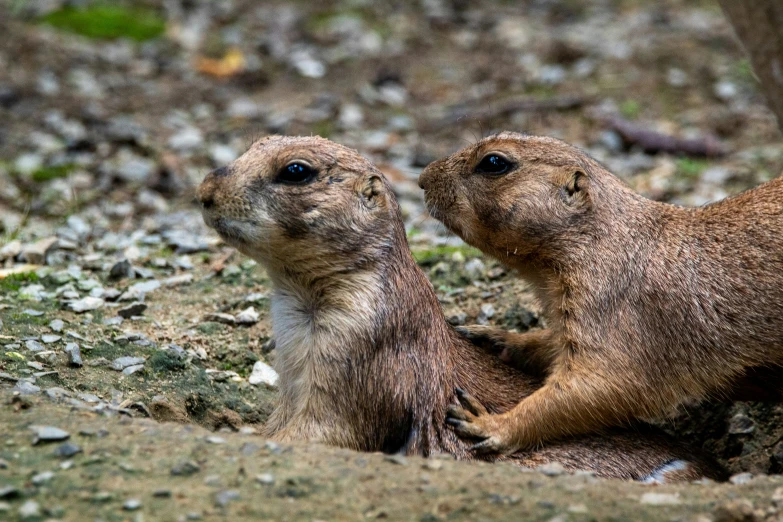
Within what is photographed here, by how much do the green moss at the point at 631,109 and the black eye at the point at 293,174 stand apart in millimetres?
7350

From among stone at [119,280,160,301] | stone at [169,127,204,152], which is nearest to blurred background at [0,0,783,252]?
stone at [169,127,204,152]

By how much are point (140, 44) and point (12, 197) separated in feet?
15.1

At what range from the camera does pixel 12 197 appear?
9.57 meters

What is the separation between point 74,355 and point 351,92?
7405 mm

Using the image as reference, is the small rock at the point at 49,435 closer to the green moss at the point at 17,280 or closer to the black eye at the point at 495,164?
the green moss at the point at 17,280

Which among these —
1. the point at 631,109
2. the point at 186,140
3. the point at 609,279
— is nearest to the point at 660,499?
the point at 609,279

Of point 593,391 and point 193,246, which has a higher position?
point 193,246

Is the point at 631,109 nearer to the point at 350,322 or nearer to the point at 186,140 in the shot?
the point at 186,140

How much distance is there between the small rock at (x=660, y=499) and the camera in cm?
402

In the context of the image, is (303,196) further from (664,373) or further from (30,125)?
(30,125)

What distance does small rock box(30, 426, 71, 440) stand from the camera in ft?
14.0

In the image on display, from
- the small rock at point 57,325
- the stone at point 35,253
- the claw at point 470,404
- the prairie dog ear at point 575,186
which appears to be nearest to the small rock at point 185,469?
the claw at point 470,404

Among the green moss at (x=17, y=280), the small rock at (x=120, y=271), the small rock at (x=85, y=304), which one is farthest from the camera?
the small rock at (x=120, y=271)

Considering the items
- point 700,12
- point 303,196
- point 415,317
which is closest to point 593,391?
point 415,317
